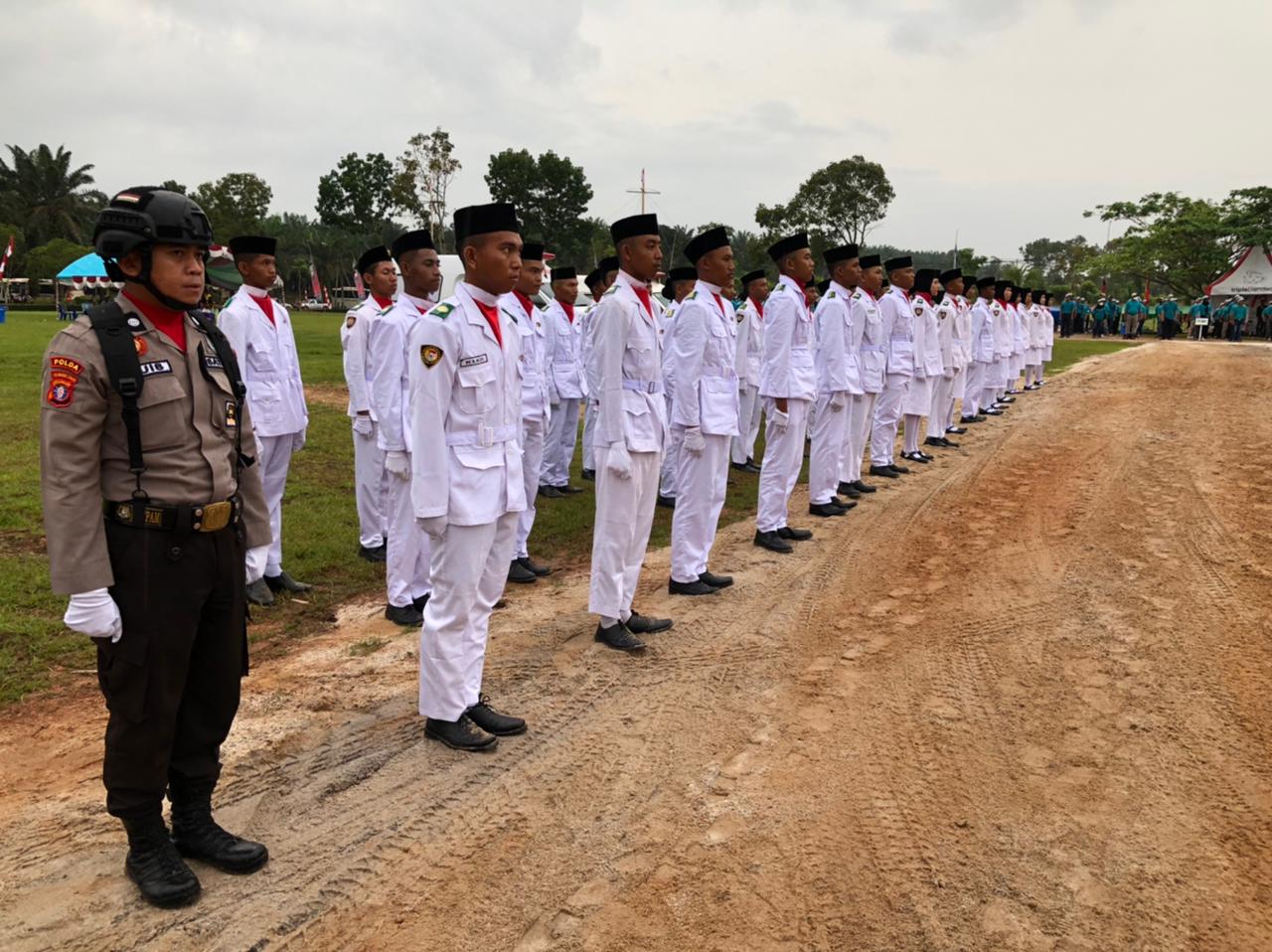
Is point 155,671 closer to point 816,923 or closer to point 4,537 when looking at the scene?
point 816,923

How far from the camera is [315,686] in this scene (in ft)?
14.4

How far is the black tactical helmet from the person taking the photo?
2584 mm

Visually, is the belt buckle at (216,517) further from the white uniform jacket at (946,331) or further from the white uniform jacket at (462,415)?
the white uniform jacket at (946,331)

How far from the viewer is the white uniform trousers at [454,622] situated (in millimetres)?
3699

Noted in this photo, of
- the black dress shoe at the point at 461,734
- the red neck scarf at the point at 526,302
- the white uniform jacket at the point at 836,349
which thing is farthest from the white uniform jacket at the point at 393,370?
the white uniform jacket at the point at 836,349

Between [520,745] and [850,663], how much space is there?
1.83 meters

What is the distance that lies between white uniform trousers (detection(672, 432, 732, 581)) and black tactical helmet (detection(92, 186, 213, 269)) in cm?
370

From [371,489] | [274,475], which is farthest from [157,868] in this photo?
[371,489]

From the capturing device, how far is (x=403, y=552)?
17.6 ft

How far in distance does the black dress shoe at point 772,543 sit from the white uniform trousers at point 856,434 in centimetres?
206

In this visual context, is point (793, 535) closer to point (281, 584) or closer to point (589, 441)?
point (589, 441)

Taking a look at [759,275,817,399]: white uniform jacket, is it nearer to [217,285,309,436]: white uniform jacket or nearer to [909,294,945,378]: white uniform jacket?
[217,285,309,436]: white uniform jacket

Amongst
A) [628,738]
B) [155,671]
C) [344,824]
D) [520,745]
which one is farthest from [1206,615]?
[155,671]

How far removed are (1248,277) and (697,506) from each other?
1606 inches
